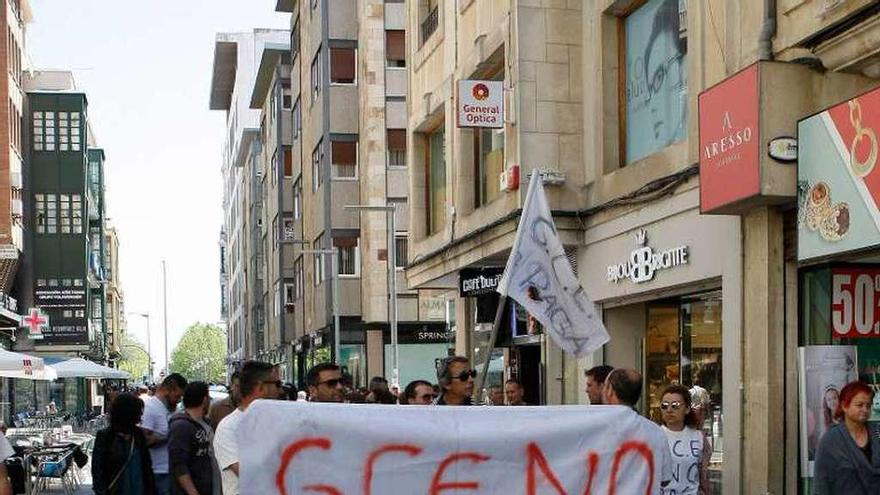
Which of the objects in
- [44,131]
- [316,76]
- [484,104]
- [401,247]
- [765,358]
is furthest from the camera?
[44,131]

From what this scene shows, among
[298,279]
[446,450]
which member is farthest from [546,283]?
[298,279]

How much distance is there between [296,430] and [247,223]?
85410 mm

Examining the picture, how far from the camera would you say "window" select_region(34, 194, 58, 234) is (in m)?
64.1

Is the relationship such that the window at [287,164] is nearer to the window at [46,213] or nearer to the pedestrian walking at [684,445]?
the window at [46,213]

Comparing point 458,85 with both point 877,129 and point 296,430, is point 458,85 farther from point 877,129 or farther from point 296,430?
point 296,430

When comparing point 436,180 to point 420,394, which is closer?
point 420,394

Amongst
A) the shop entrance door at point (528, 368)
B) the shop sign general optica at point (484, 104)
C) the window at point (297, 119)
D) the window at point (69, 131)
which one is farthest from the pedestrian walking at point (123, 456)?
the window at point (69, 131)

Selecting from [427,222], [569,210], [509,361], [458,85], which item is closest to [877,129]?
[569,210]

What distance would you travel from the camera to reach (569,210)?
17.0 meters

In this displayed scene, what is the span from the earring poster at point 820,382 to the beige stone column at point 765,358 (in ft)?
1.49

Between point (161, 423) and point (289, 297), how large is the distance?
48084mm

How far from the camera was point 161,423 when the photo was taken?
39.7ft

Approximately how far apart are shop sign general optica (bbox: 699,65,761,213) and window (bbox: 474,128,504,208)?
6688mm

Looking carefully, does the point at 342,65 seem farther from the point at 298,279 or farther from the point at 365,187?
the point at 298,279
